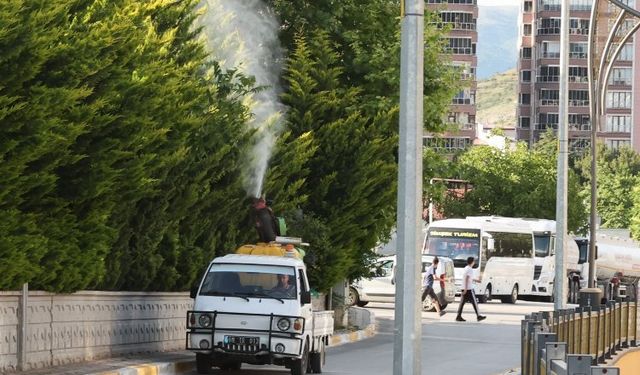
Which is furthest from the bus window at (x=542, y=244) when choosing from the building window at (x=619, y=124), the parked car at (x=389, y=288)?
the building window at (x=619, y=124)

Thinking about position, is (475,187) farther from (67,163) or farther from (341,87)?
(67,163)

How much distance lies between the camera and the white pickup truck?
76.3 ft

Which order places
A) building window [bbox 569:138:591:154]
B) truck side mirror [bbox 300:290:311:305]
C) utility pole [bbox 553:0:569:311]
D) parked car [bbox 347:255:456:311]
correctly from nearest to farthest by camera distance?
truck side mirror [bbox 300:290:311:305] → utility pole [bbox 553:0:569:311] → parked car [bbox 347:255:456:311] → building window [bbox 569:138:591:154]

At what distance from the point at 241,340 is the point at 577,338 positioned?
22.0ft

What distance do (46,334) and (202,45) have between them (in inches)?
293

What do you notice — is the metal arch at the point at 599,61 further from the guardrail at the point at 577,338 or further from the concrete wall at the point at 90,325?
the concrete wall at the point at 90,325

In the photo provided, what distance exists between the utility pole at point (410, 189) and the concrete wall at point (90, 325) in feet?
18.4

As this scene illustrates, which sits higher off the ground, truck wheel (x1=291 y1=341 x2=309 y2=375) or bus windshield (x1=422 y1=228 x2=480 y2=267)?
bus windshield (x1=422 y1=228 x2=480 y2=267)

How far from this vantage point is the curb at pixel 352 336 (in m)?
34.7

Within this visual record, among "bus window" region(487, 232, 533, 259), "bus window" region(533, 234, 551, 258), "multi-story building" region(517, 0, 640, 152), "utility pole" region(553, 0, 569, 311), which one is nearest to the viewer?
"utility pole" region(553, 0, 569, 311)

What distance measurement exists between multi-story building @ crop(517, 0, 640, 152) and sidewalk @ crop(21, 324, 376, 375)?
163 metres

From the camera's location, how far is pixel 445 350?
32.8m

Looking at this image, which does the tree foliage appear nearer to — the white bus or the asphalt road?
the asphalt road

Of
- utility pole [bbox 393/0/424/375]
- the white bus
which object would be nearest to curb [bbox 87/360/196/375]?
utility pole [bbox 393/0/424/375]
